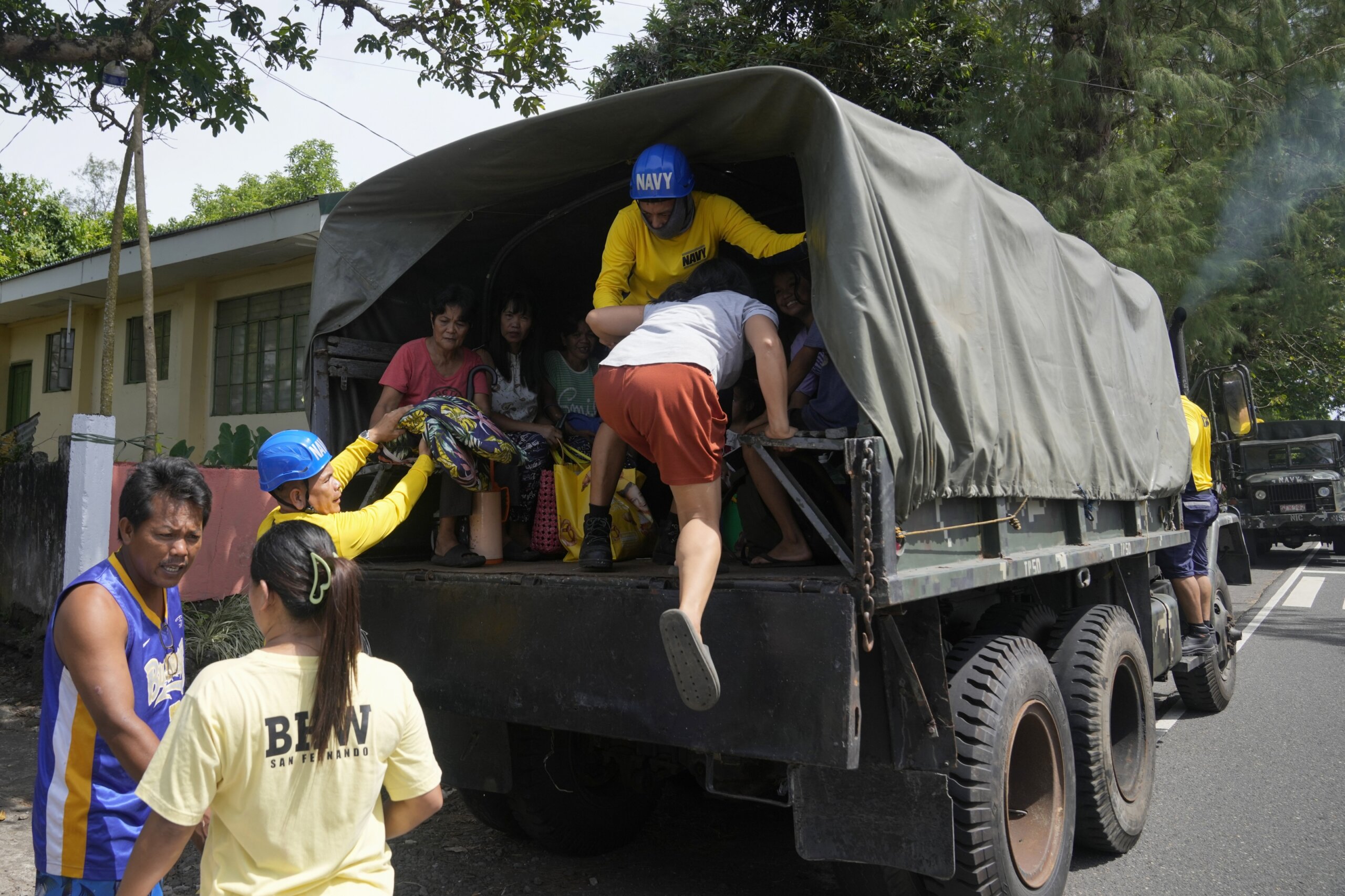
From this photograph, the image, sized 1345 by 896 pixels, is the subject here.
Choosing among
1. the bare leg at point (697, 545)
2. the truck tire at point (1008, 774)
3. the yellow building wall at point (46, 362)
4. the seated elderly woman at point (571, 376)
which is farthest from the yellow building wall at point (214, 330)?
the truck tire at point (1008, 774)

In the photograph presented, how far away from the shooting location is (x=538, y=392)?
16.5 feet

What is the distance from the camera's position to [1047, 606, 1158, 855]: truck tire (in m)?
4.08

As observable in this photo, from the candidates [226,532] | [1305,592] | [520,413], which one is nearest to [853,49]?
[1305,592]

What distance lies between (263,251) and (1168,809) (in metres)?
11.2

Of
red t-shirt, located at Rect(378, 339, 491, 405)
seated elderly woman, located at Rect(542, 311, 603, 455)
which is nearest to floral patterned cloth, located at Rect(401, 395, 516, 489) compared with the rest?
red t-shirt, located at Rect(378, 339, 491, 405)

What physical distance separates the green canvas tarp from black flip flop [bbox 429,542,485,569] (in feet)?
3.37

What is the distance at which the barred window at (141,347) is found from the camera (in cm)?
1530

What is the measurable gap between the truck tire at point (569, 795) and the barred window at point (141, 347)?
43.1 feet

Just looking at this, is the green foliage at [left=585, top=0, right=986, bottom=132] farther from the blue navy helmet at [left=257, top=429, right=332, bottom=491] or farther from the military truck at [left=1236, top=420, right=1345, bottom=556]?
the blue navy helmet at [left=257, top=429, right=332, bottom=491]

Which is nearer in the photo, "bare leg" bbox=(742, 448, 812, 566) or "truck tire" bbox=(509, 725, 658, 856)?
"bare leg" bbox=(742, 448, 812, 566)

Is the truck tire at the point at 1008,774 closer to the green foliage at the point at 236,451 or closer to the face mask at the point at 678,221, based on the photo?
the face mask at the point at 678,221

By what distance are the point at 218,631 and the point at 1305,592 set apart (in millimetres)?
13859

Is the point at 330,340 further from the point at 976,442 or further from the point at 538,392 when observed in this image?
the point at 976,442

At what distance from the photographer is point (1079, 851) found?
4.47 m
